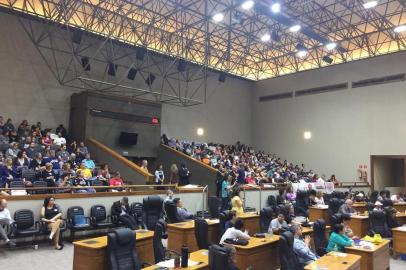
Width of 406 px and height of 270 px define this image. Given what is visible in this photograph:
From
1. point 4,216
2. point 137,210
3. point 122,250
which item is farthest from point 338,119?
point 122,250

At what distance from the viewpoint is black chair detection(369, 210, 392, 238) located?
33.5 ft

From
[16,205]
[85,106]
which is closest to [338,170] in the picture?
[85,106]

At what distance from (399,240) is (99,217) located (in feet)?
24.8

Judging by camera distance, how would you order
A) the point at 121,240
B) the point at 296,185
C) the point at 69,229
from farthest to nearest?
the point at 296,185 < the point at 69,229 < the point at 121,240

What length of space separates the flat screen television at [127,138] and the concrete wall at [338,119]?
10486mm

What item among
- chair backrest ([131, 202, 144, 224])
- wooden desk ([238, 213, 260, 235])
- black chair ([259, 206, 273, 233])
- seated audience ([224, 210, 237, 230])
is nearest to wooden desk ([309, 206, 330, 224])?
wooden desk ([238, 213, 260, 235])

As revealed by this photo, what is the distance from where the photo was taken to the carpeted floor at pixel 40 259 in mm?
7156

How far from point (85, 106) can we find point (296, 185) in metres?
10.2

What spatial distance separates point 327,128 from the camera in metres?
22.7

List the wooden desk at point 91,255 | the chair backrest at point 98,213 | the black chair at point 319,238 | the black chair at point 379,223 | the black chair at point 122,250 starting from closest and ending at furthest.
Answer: the black chair at point 122,250, the wooden desk at point 91,255, the black chair at point 319,238, the chair backrest at point 98,213, the black chair at point 379,223

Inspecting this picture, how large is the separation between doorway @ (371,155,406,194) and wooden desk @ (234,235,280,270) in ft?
49.6

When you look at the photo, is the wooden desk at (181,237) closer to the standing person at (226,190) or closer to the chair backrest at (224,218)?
the chair backrest at (224,218)

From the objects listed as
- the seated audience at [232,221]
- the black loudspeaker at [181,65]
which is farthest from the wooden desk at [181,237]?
the black loudspeaker at [181,65]

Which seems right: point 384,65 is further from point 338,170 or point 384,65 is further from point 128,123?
point 128,123
